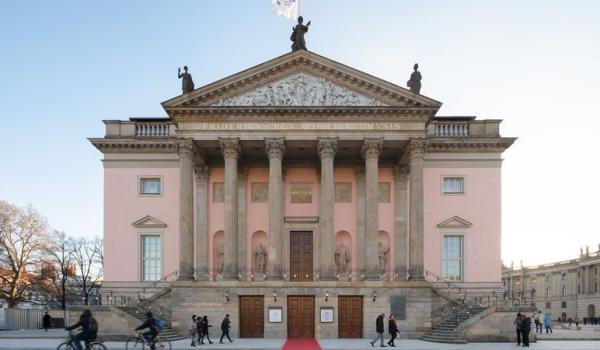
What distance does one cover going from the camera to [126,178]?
39656 millimetres

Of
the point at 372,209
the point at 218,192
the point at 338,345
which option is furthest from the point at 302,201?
the point at 338,345

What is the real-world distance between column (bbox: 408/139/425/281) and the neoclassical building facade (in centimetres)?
9

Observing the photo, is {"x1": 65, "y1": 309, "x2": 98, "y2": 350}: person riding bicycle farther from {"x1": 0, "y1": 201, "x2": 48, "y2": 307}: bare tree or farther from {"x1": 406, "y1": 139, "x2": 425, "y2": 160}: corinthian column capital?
{"x1": 0, "y1": 201, "x2": 48, "y2": 307}: bare tree

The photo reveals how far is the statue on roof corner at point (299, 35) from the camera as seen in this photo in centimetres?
3488

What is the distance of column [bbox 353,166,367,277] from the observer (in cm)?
3791

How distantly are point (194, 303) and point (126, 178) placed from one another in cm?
1205

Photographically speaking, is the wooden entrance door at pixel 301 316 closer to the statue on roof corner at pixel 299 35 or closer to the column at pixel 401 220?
the column at pixel 401 220

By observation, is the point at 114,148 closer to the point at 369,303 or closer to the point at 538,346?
the point at 369,303

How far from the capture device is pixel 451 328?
100 feet

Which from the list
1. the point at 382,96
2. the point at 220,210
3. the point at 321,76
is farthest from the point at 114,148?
the point at 382,96

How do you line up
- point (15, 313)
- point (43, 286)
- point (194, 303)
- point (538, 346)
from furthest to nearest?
1. point (43, 286)
2. point (15, 313)
3. point (194, 303)
4. point (538, 346)

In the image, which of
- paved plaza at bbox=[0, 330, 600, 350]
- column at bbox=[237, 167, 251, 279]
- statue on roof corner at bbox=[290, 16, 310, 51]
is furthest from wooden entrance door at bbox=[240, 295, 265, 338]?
statue on roof corner at bbox=[290, 16, 310, 51]

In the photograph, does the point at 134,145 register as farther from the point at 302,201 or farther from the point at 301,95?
the point at 301,95

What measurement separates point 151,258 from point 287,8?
64.9 feet
